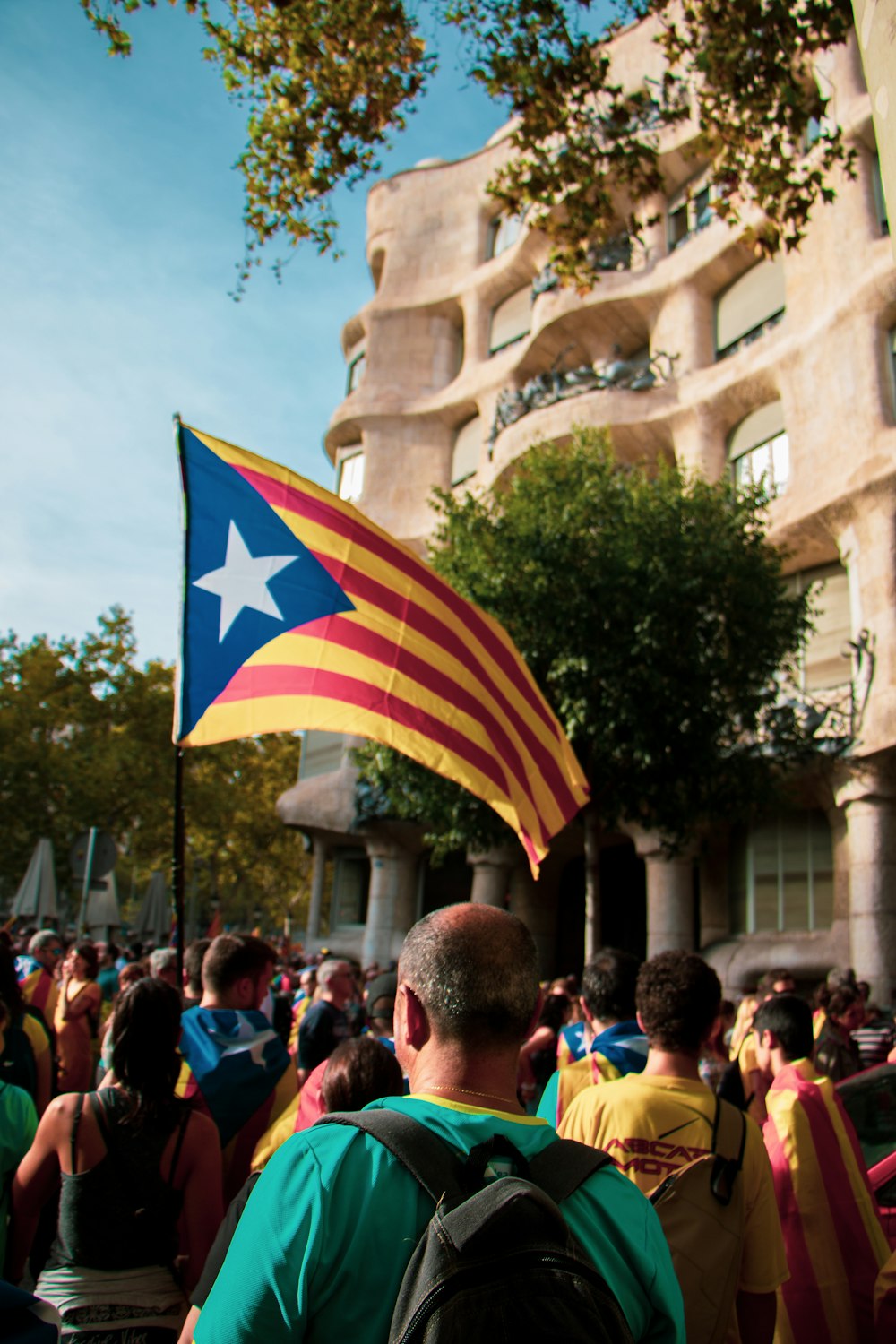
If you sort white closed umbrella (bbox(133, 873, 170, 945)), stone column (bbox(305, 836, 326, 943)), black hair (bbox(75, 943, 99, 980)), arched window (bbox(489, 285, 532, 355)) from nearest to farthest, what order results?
black hair (bbox(75, 943, 99, 980))
white closed umbrella (bbox(133, 873, 170, 945))
stone column (bbox(305, 836, 326, 943))
arched window (bbox(489, 285, 532, 355))

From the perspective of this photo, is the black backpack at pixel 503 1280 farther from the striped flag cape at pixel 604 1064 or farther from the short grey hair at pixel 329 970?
the short grey hair at pixel 329 970

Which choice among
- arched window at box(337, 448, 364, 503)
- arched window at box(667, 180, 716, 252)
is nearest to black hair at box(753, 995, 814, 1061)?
arched window at box(667, 180, 716, 252)

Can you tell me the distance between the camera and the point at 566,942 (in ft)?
79.5

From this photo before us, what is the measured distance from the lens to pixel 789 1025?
3.71 meters

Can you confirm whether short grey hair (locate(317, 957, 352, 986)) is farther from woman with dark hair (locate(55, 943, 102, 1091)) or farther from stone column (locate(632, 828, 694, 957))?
stone column (locate(632, 828, 694, 957))

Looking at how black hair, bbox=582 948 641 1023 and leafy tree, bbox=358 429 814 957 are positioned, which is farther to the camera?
leafy tree, bbox=358 429 814 957

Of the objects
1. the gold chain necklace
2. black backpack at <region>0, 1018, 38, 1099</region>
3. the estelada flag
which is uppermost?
the estelada flag

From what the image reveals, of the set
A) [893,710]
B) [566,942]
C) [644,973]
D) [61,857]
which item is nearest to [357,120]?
[644,973]

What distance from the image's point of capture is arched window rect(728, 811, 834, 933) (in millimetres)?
18031

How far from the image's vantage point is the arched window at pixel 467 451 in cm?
2778

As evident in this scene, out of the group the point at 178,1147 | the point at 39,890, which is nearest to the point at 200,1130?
the point at 178,1147

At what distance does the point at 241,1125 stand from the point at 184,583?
2.38 m

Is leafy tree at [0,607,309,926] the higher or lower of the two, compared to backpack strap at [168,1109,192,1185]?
higher

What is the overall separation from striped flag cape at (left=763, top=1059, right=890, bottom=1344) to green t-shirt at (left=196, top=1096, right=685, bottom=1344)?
78.4 inches
